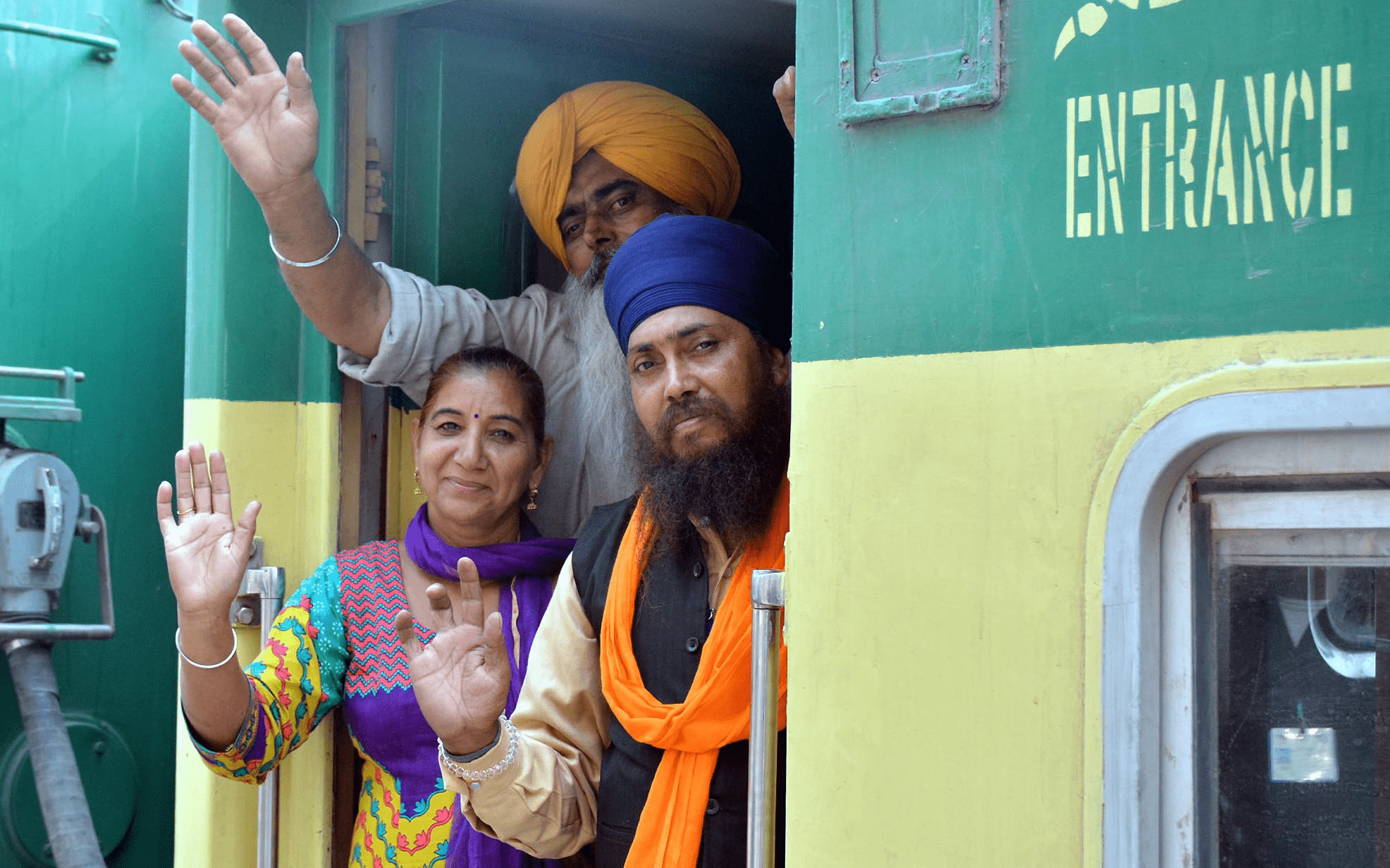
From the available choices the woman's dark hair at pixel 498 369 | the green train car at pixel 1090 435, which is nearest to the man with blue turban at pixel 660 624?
the woman's dark hair at pixel 498 369

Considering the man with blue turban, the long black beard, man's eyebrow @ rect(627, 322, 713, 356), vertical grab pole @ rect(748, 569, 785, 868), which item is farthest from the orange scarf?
man's eyebrow @ rect(627, 322, 713, 356)

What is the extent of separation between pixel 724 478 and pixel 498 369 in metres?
0.68

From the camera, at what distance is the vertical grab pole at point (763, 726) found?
5.30 ft

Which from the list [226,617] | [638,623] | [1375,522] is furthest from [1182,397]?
[226,617]

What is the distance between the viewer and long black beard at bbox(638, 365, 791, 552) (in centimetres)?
220

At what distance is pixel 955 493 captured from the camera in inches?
53.1

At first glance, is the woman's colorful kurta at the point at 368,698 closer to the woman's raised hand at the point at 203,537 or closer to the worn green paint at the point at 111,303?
the woman's raised hand at the point at 203,537

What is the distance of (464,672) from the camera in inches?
78.5

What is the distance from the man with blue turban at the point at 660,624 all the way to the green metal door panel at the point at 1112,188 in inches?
30.0

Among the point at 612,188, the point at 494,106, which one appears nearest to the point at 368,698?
the point at 612,188

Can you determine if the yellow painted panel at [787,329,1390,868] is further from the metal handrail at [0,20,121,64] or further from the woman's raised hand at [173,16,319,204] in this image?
the metal handrail at [0,20,121,64]

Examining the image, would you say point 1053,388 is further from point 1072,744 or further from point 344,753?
point 344,753

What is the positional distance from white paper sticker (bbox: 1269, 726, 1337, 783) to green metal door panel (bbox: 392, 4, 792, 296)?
207 cm

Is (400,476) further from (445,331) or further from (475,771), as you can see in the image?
(475,771)
